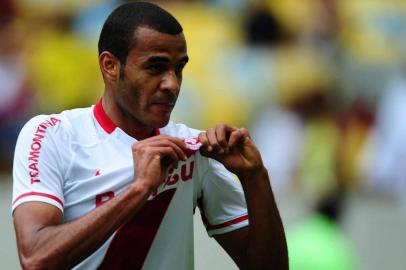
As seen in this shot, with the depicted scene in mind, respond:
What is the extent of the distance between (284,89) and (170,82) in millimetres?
4927

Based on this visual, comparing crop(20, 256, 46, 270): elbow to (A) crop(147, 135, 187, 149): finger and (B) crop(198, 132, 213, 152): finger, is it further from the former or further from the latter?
(B) crop(198, 132, 213, 152): finger

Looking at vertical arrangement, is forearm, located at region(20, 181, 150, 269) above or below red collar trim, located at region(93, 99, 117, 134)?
below

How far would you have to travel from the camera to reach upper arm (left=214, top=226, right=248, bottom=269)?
373 centimetres

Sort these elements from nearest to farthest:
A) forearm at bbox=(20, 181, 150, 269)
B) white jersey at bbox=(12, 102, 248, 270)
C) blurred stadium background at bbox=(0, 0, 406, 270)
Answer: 1. forearm at bbox=(20, 181, 150, 269)
2. white jersey at bbox=(12, 102, 248, 270)
3. blurred stadium background at bbox=(0, 0, 406, 270)

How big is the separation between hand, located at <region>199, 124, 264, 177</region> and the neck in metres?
0.25

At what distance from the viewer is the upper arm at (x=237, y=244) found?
12.2ft

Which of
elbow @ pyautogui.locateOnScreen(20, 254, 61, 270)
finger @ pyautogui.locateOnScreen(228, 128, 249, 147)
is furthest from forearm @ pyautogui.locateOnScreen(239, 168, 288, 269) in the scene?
elbow @ pyautogui.locateOnScreen(20, 254, 61, 270)

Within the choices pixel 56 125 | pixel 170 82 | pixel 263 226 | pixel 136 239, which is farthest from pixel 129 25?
pixel 263 226

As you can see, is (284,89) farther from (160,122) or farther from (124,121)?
(160,122)

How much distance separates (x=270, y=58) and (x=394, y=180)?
4.82 ft

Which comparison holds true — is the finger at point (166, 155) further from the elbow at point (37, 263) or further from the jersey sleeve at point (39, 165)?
the elbow at point (37, 263)

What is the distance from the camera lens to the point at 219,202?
383 cm

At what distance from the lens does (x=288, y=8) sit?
841 centimetres

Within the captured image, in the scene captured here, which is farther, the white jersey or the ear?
the ear
